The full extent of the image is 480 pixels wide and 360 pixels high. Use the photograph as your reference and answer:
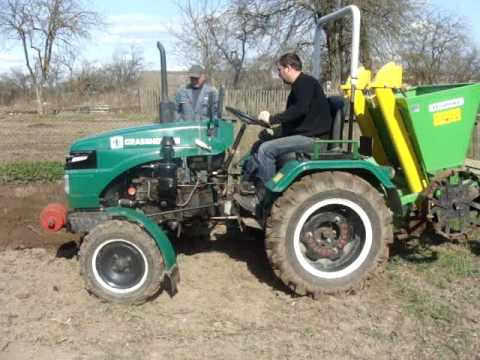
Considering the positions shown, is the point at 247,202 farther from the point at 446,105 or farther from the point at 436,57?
the point at 436,57

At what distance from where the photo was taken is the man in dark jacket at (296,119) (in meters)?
4.37

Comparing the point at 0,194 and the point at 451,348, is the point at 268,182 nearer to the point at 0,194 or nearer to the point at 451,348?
the point at 451,348

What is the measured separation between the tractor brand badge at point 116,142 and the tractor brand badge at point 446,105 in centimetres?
245

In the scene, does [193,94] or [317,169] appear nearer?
[317,169]

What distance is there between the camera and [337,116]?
4465 mm

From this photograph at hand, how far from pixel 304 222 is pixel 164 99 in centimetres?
150

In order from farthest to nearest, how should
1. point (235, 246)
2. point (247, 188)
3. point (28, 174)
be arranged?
point (28, 174) → point (235, 246) → point (247, 188)

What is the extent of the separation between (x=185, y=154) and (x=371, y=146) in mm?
1659

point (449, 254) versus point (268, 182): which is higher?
point (268, 182)

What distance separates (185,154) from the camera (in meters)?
4.40

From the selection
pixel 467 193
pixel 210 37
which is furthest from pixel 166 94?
pixel 210 37

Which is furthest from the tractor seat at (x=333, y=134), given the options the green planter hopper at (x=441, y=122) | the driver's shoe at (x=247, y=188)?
the green planter hopper at (x=441, y=122)

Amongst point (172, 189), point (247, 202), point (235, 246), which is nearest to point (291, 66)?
point (247, 202)

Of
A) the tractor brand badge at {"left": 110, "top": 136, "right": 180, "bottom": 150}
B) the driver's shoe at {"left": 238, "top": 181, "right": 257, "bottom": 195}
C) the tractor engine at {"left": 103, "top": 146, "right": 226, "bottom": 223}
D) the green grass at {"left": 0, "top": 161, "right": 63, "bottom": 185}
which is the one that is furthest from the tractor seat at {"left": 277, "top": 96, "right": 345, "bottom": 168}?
the green grass at {"left": 0, "top": 161, "right": 63, "bottom": 185}
